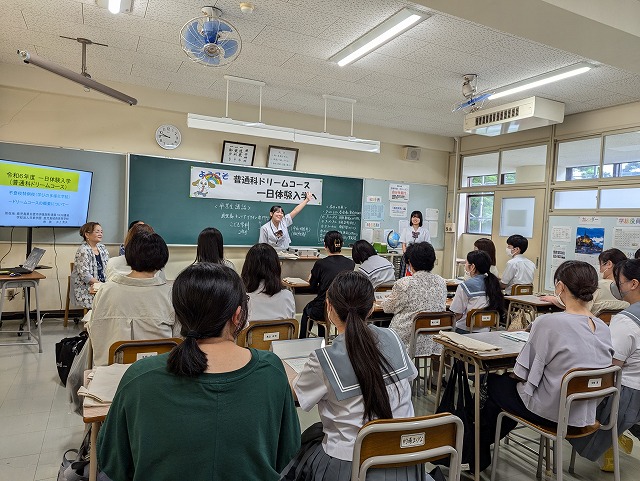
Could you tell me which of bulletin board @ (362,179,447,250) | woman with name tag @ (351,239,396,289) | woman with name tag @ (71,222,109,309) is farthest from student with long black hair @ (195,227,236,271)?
bulletin board @ (362,179,447,250)

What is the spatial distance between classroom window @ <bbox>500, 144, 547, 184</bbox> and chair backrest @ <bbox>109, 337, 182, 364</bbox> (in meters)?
5.77

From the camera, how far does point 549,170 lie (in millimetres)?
5969

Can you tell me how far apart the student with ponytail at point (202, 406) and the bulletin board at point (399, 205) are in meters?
6.02

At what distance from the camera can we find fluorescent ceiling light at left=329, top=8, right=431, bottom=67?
319 centimetres

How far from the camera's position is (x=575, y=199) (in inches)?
226

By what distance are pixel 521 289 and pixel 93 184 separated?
514 cm

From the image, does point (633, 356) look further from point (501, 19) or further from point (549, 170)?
point (549, 170)

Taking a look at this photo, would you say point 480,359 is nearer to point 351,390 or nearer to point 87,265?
point 351,390

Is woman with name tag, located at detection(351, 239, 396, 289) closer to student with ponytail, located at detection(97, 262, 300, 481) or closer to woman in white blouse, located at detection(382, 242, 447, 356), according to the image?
woman in white blouse, located at detection(382, 242, 447, 356)

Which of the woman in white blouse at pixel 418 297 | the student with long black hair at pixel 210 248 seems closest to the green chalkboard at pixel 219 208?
the student with long black hair at pixel 210 248

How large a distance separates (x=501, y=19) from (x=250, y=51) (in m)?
2.26

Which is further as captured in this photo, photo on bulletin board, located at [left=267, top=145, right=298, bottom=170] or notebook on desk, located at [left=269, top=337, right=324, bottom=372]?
photo on bulletin board, located at [left=267, top=145, right=298, bottom=170]

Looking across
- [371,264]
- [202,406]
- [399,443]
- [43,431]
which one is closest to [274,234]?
[371,264]

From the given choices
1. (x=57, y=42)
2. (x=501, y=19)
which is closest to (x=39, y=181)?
(x=57, y=42)
